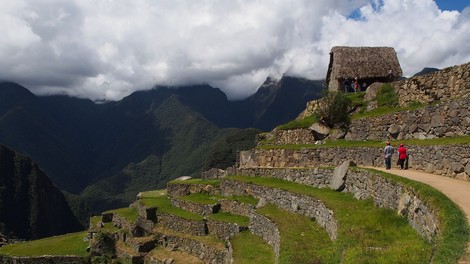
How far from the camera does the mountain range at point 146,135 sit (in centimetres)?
11044

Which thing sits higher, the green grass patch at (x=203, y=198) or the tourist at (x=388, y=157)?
the tourist at (x=388, y=157)

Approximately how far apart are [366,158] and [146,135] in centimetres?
15494

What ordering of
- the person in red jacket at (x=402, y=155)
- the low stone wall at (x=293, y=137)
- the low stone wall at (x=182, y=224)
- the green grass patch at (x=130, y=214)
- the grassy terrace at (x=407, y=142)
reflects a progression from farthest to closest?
the green grass patch at (x=130, y=214)
the low stone wall at (x=293, y=137)
the low stone wall at (x=182, y=224)
the person in red jacket at (x=402, y=155)
the grassy terrace at (x=407, y=142)

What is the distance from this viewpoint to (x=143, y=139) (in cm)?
16750

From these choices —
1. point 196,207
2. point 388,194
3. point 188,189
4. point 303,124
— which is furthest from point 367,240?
point 188,189

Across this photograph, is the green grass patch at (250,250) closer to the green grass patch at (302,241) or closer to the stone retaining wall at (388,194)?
the green grass patch at (302,241)

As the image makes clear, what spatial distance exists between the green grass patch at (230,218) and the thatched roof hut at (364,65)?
43.5 ft

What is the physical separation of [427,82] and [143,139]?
15661cm

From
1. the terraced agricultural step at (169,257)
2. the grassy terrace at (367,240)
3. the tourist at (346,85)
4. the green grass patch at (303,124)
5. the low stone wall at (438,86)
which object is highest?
the tourist at (346,85)

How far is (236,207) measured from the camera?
19.6 m

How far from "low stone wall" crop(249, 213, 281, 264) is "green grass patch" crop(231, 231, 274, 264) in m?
0.18

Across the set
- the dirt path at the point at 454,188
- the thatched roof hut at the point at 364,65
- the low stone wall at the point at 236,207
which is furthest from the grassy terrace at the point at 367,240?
the thatched roof hut at the point at 364,65

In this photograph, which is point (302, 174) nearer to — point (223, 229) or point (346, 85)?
point (223, 229)

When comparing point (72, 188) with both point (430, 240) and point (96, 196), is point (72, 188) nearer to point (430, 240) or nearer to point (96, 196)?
point (96, 196)
